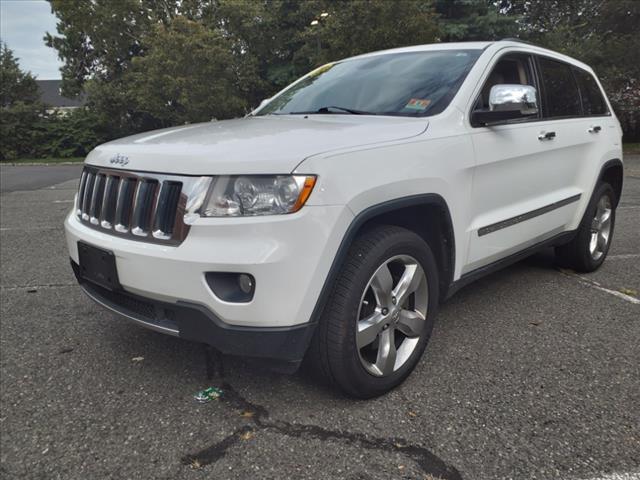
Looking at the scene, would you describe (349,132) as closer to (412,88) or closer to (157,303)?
(412,88)

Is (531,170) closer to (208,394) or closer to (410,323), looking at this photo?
(410,323)

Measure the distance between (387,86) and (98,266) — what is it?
1959mm

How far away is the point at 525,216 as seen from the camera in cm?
336

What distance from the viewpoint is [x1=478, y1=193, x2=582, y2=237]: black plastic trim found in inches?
120

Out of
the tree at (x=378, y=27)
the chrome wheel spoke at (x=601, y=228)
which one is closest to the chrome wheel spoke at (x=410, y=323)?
the chrome wheel spoke at (x=601, y=228)

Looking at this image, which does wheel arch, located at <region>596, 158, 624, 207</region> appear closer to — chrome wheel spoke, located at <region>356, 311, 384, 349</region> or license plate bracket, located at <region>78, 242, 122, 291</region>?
chrome wheel spoke, located at <region>356, 311, 384, 349</region>

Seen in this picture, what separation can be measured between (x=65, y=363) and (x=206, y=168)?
1620mm

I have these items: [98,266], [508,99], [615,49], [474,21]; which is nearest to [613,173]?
[508,99]

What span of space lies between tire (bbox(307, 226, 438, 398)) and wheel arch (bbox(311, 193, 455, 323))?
93 millimetres

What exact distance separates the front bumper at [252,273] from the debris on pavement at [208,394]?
0.49m

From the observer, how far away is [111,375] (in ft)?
9.23

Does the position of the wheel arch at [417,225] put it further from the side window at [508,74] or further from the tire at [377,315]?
the side window at [508,74]

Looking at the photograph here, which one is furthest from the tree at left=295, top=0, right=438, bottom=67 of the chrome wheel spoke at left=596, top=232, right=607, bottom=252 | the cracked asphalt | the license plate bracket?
the license plate bracket

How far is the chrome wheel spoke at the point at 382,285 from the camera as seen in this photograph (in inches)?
95.0
